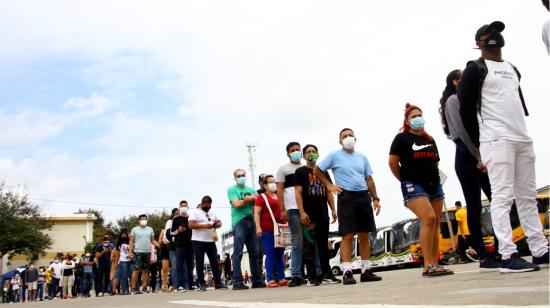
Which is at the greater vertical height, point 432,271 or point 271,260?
point 271,260

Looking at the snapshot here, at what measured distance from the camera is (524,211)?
5254 millimetres

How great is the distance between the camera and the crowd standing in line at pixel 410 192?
5.10m

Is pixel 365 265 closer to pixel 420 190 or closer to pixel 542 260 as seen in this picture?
pixel 420 190

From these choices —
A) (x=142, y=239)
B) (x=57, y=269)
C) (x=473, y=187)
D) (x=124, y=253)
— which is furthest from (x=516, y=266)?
(x=57, y=269)

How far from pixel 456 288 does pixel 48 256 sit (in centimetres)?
6324

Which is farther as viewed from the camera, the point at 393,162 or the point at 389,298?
the point at 393,162

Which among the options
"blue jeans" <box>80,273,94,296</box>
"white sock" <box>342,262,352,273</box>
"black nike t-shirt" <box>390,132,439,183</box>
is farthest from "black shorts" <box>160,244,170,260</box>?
"black nike t-shirt" <box>390,132,439,183</box>

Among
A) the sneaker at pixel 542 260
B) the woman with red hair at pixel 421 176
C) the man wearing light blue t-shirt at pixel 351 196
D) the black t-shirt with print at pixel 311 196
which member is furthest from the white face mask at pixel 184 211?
the sneaker at pixel 542 260

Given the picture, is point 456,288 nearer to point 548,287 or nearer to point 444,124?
point 548,287

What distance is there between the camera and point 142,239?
13469mm

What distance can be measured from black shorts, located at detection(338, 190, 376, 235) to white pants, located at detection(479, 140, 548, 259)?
210 cm

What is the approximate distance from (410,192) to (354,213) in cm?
96

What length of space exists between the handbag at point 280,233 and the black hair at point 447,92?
3.24 metres

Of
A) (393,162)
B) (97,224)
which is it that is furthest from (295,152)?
(97,224)
